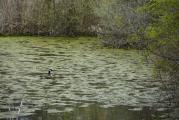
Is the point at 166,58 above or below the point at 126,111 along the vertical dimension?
above

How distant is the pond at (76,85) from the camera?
427 inches

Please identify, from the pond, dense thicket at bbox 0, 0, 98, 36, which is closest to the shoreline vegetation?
dense thicket at bbox 0, 0, 98, 36

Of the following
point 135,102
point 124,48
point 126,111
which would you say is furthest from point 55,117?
point 124,48

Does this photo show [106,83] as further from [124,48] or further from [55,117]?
[124,48]

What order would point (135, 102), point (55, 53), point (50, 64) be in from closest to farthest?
1. point (135, 102)
2. point (50, 64)
3. point (55, 53)

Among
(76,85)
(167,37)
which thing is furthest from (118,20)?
(167,37)

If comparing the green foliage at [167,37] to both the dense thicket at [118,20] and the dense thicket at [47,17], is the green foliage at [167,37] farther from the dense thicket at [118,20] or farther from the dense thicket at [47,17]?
the dense thicket at [47,17]

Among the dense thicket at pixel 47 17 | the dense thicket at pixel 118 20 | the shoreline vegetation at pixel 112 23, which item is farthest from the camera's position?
the dense thicket at pixel 47 17

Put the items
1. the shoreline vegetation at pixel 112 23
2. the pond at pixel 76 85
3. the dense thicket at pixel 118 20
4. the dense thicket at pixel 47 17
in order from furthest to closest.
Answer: the dense thicket at pixel 47 17 → the dense thicket at pixel 118 20 → the shoreline vegetation at pixel 112 23 → the pond at pixel 76 85

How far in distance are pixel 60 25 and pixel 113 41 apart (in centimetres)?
653

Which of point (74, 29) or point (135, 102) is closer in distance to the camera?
point (135, 102)

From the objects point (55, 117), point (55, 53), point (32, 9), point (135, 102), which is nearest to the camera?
point (55, 117)

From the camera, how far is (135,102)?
1195 centimetres

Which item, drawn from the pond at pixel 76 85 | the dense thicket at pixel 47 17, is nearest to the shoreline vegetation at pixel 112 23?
the dense thicket at pixel 47 17
